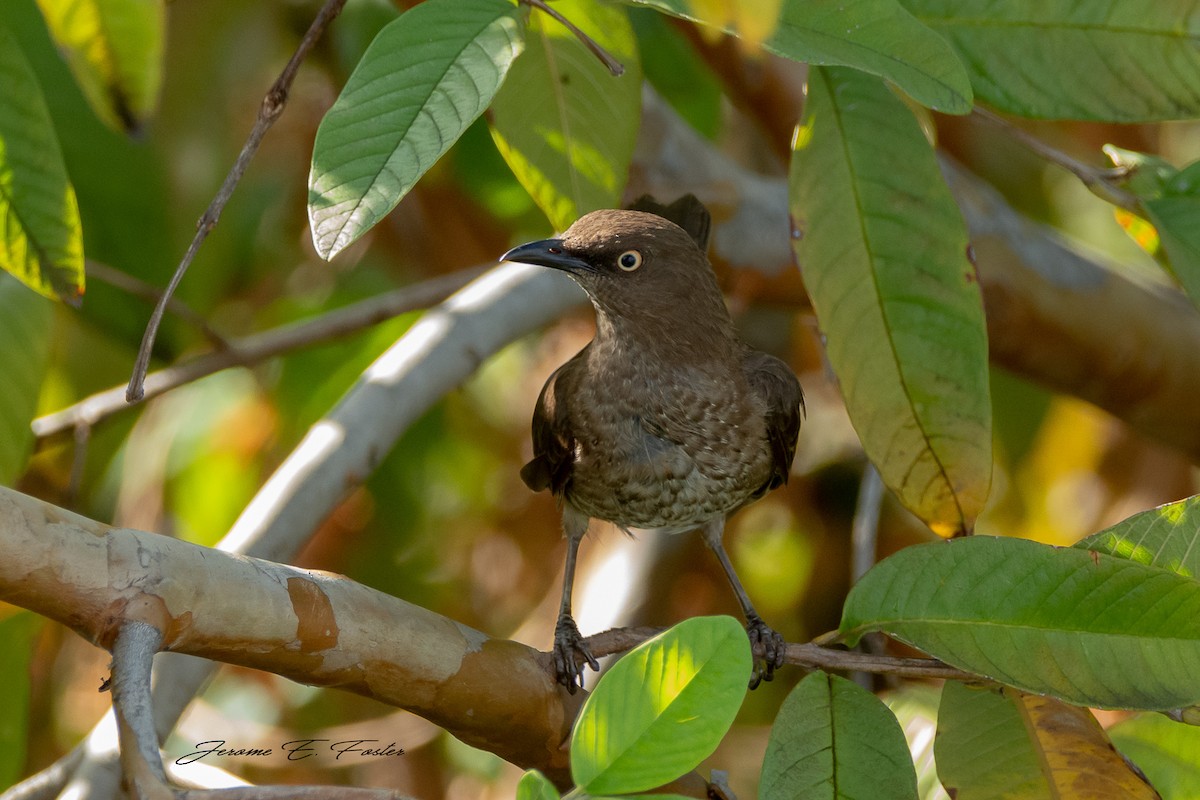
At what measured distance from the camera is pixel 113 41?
8.45 ft

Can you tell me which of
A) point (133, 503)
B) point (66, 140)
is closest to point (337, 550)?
point (133, 503)

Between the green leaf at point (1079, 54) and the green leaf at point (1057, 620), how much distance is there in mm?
874

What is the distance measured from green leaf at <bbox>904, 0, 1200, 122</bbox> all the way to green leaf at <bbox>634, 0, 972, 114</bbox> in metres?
0.45

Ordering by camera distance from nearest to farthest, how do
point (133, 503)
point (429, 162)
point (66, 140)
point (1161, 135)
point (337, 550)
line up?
point (429, 162), point (66, 140), point (133, 503), point (337, 550), point (1161, 135)

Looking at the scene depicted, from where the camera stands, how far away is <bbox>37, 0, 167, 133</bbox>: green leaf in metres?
2.55

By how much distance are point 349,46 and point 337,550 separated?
5.96 feet

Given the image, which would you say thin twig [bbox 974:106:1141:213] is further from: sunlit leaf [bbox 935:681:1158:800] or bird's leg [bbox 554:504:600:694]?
bird's leg [bbox 554:504:600:694]

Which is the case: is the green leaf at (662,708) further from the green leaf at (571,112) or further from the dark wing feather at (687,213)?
the dark wing feather at (687,213)

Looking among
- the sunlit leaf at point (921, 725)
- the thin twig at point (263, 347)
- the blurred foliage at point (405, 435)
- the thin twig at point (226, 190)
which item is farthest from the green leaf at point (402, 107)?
the blurred foliage at point (405, 435)

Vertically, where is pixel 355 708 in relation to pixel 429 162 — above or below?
below

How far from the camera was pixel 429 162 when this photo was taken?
164 centimetres

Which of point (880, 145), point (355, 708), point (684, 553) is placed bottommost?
point (355, 708)

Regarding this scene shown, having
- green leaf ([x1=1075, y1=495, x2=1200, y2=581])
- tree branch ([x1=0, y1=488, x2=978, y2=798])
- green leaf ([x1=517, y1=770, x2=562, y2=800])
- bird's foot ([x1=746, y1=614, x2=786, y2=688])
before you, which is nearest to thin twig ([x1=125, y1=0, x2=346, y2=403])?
tree branch ([x1=0, y1=488, x2=978, y2=798])

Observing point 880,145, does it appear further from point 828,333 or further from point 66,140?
point 66,140
